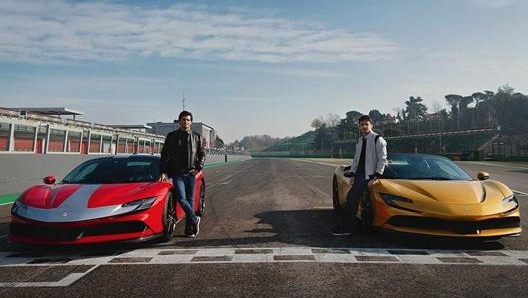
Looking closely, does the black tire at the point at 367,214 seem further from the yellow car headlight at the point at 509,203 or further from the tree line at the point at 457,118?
the tree line at the point at 457,118

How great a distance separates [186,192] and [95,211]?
1.56 m

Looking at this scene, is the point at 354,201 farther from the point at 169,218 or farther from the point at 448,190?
the point at 169,218

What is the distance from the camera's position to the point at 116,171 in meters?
6.11

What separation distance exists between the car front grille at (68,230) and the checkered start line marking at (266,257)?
256mm

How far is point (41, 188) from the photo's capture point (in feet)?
18.0

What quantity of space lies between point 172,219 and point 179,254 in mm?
920

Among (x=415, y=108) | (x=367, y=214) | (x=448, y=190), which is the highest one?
(x=415, y=108)

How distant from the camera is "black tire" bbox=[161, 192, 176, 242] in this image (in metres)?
5.38

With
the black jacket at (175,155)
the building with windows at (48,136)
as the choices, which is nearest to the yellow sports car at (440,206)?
the black jacket at (175,155)

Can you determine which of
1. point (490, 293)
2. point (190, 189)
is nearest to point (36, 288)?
point (190, 189)

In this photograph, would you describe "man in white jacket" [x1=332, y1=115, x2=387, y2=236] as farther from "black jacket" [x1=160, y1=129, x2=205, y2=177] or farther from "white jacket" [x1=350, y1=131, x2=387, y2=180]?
"black jacket" [x1=160, y1=129, x2=205, y2=177]

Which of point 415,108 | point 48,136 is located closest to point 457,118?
point 415,108

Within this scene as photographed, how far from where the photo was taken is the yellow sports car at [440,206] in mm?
5051

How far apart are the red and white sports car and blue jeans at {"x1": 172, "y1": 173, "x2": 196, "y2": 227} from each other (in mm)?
112
